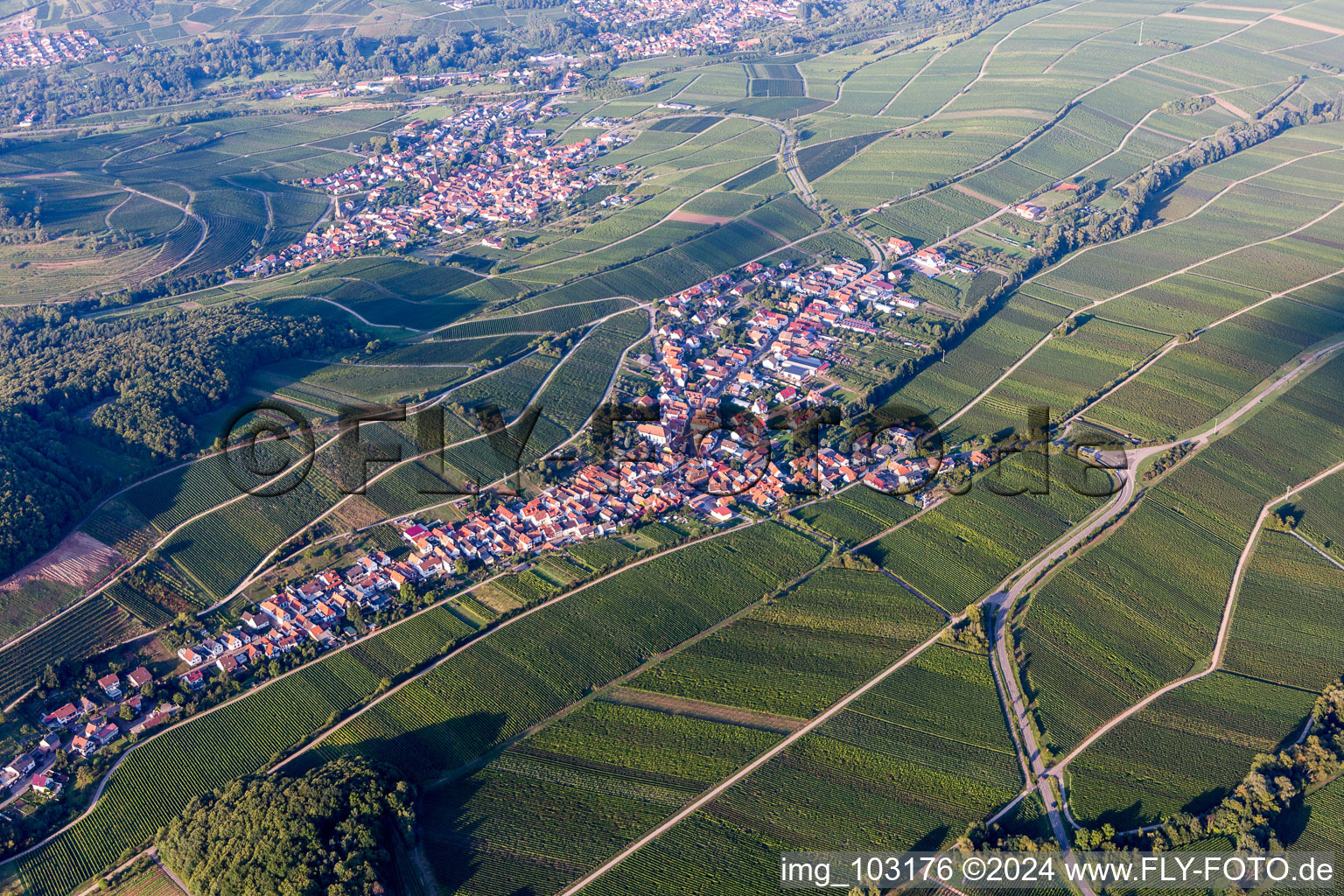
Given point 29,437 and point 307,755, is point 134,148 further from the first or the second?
point 307,755

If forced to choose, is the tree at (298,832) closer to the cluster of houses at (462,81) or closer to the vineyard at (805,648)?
the vineyard at (805,648)

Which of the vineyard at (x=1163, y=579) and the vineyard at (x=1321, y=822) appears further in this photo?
the vineyard at (x=1163, y=579)

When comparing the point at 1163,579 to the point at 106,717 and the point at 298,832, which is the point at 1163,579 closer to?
the point at 298,832

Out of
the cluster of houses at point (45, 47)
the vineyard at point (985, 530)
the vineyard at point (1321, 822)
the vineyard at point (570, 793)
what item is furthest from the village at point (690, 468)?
the cluster of houses at point (45, 47)

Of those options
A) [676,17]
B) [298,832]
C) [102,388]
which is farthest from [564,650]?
[676,17]

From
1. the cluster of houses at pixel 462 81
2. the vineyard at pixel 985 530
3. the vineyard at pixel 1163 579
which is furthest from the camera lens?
the cluster of houses at pixel 462 81

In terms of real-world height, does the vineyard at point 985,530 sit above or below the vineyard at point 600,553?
below

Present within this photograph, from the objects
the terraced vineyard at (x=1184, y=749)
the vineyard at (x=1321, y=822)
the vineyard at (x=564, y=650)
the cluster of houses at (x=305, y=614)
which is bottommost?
the vineyard at (x=1321, y=822)

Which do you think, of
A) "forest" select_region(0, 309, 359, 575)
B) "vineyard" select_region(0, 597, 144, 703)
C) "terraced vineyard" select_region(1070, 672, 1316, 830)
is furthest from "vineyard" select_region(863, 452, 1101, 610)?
"forest" select_region(0, 309, 359, 575)
